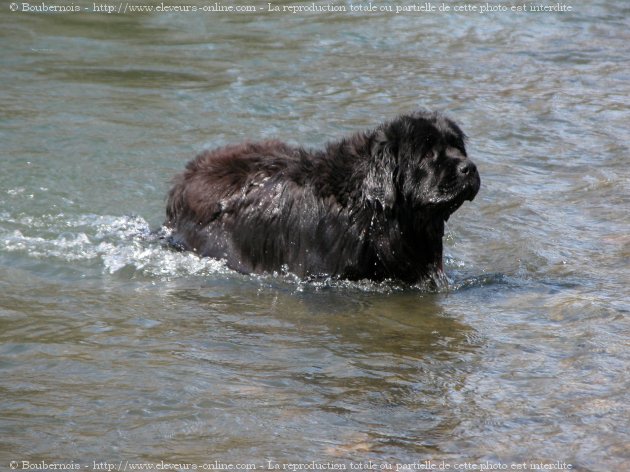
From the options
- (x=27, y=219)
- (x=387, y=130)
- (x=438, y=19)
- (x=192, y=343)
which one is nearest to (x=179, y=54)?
(x=438, y=19)

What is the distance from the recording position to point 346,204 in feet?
23.0

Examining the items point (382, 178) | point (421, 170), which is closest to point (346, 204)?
point (382, 178)

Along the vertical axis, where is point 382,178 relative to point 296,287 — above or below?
above

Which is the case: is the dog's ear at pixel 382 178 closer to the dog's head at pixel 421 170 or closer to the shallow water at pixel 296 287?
the dog's head at pixel 421 170

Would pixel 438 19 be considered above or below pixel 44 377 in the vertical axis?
above

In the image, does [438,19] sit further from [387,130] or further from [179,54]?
[387,130]

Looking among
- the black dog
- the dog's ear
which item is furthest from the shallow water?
the dog's ear

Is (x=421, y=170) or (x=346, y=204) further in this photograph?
(x=346, y=204)

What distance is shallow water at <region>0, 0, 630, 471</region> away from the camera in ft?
15.6

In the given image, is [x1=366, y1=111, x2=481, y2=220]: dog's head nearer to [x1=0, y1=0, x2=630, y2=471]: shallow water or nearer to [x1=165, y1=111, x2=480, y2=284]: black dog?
[x1=165, y1=111, x2=480, y2=284]: black dog

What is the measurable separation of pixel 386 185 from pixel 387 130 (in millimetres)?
417

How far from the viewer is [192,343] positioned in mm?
5863

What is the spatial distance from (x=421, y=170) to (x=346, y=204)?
563 mm

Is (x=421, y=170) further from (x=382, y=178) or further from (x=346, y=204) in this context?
(x=346, y=204)
